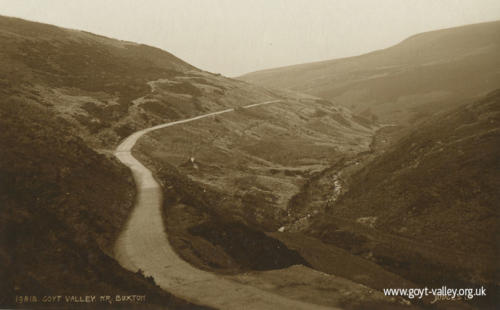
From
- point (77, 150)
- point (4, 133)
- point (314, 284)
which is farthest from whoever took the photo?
point (77, 150)

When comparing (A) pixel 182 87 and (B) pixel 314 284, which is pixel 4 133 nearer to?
(B) pixel 314 284

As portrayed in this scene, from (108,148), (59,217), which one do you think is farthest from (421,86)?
(59,217)

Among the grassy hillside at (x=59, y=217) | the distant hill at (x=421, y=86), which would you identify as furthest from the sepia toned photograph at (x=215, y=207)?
the distant hill at (x=421, y=86)

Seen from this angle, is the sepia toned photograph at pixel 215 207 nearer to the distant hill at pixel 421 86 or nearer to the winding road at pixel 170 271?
the winding road at pixel 170 271

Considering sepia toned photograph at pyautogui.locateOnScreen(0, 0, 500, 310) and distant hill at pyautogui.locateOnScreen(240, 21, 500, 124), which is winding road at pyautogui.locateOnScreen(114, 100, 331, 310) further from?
distant hill at pyautogui.locateOnScreen(240, 21, 500, 124)

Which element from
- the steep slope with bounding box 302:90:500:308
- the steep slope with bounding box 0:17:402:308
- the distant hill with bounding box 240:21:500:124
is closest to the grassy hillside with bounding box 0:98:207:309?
the steep slope with bounding box 0:17:402:308

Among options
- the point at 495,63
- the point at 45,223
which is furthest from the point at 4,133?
the point at 495,63
